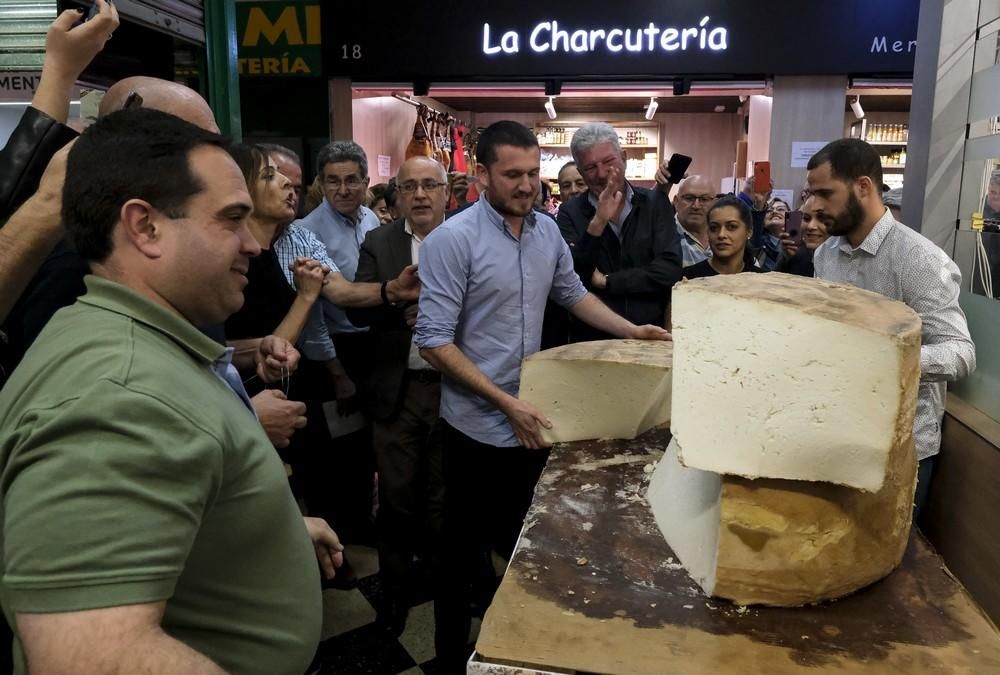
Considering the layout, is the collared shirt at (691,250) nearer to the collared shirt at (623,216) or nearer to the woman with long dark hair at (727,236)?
the woman with long dark hair at (727,236)

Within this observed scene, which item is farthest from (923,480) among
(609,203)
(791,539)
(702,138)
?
(702,138)

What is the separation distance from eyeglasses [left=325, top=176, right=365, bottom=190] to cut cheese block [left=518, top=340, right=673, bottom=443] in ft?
5.37

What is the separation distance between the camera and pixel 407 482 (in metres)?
2.80

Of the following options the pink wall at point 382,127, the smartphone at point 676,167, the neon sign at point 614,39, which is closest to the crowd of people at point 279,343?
the smartphone at point 676,167

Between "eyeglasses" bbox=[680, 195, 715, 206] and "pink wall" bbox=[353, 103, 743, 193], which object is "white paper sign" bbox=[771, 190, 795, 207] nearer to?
"eyeglasses" bbox=[680, 195, 715, 206]

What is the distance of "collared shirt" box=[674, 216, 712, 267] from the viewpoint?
143 inches

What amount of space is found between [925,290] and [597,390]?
3.08 ft

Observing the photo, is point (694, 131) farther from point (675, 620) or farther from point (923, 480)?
point (675, 620)

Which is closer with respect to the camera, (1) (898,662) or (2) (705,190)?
(1) (898,662)

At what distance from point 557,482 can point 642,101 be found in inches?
268

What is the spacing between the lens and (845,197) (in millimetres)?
2205

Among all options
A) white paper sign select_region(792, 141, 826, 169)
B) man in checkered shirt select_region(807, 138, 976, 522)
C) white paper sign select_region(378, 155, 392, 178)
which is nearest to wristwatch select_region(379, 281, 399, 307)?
man in checkered shirt select_region(807, 138, 976, 522)

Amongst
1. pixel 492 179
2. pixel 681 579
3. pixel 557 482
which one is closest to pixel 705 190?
pixel 492 179

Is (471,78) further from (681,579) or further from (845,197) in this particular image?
(681,579)
